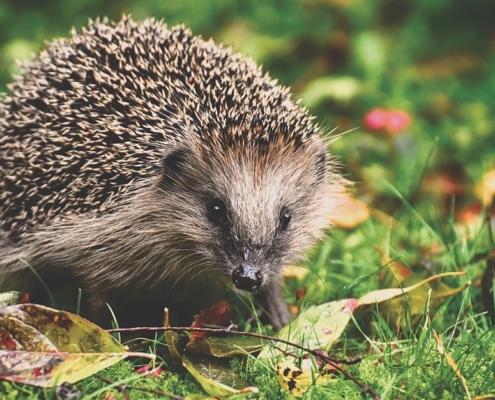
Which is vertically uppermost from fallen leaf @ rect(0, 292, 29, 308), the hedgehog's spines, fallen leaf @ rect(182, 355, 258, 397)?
the hedgehog's spines

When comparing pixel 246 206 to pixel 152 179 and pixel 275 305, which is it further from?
pixel 275 305

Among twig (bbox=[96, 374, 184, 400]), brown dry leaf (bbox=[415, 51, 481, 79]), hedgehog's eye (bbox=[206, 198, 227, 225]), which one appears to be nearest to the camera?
twig (bbox=[96, 374, 184, 400])

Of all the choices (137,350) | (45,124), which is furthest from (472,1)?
(137,350)

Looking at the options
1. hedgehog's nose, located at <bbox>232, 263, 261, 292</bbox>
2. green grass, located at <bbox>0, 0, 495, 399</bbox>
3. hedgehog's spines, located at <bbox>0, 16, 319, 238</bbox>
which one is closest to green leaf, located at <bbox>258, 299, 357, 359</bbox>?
green grass, located at <bbox>0, 0, 495, 399</bbox>

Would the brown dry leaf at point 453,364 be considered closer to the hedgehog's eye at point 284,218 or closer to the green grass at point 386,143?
the green grass at point 386,143

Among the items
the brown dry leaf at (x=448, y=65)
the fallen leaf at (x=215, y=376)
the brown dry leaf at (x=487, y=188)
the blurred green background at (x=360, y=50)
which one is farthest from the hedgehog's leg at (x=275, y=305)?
the brown dry leaf at (x=448, y=65)

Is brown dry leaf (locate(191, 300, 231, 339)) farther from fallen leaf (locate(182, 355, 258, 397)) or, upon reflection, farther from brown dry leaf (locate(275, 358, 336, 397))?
brown dry leaf (locate(275, 358, 336, 397))

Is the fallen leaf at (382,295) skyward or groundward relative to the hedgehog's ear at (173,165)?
groundward

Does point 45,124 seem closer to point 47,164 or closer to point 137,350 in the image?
point 47,164
